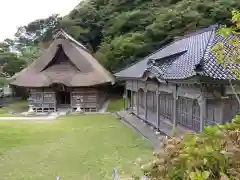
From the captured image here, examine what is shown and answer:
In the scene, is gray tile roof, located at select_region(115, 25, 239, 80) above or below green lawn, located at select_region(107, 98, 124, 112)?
above

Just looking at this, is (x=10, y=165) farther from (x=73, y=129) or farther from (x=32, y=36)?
(x=32, y=36)

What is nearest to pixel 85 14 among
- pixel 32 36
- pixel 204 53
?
pixel 32 36

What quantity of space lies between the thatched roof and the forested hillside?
4572 mm

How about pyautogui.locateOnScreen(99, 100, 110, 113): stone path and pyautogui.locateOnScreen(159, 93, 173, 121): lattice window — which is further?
pyautogui.locateOnScreen(99, 100, 110, 113): stone path

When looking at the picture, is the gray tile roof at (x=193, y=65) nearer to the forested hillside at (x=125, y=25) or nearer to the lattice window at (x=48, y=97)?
the lattice window at (x=48, y=97)

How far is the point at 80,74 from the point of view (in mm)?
22688

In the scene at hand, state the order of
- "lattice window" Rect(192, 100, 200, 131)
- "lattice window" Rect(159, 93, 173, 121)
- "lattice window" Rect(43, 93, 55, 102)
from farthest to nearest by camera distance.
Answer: "lattice window" Rect(43, 93, 55, 102) < "lattice window" Rect(159, 93, 173, 121) < "lattice window" Rect(192, 100, 200, 131)

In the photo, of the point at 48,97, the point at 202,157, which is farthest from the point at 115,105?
the point at 202,157

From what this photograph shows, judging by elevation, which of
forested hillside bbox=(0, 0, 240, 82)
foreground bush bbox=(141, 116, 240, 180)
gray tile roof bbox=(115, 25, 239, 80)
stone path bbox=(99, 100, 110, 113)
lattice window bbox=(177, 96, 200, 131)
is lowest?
stone path bbox=(99, 100, 110, 113)

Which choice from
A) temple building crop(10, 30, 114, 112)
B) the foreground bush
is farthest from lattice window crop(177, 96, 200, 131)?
the foreground bush

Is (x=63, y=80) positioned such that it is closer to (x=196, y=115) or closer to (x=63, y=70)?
(x=63, y=70)

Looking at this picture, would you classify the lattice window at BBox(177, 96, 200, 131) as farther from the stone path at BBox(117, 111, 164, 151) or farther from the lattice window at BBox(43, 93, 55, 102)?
the lattice window at BBox(43, 93, 55, 102)

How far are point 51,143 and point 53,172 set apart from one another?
3959mm

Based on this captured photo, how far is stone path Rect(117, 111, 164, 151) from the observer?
37.8 feet
